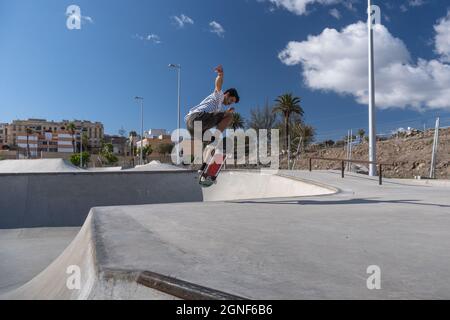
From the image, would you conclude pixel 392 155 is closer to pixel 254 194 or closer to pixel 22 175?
pixel 254 194

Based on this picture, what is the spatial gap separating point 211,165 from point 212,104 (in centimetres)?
102

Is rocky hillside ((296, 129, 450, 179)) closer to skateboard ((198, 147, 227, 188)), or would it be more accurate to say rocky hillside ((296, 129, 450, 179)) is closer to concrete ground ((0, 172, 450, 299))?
skateboard ((198, 147, 227, 188))

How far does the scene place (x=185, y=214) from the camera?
13.6 feet

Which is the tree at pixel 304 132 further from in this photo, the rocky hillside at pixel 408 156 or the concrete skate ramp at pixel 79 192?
the concrete skate ramp at pixel 79 192

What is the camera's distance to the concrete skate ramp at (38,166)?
1930cm

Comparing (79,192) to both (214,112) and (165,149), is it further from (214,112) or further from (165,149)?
(165,149)

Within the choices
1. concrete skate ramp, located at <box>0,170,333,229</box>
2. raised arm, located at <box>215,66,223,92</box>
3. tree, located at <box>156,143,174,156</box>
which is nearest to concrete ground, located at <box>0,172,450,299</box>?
raised arm, located at <box>215,66,223,92</box>

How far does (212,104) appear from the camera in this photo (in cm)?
554

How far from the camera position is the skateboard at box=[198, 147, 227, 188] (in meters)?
5.95

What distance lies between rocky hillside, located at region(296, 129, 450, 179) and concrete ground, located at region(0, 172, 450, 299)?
13.7 m

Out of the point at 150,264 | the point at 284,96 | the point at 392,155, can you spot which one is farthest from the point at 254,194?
the point at 284,96

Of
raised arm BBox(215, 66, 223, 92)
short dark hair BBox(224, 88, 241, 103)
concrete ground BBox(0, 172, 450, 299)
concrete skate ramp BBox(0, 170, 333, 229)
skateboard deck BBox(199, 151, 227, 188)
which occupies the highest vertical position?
raised arm BBox(215, 66, 223, 92)

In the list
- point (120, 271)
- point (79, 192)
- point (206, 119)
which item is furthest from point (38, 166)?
point (120, 271)
